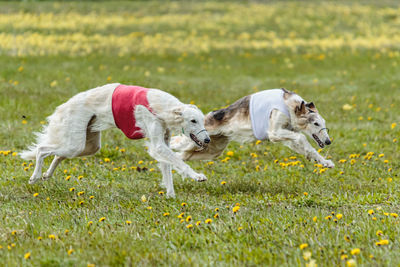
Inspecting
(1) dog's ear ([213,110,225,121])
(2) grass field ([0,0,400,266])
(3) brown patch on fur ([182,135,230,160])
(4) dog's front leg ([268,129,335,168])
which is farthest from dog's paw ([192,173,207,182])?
(1) dog's ear ([213,110,225,121])

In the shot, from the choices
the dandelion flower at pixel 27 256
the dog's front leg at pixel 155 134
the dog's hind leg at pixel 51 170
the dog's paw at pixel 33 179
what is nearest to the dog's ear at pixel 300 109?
the dog's front leg at pixel 155 134

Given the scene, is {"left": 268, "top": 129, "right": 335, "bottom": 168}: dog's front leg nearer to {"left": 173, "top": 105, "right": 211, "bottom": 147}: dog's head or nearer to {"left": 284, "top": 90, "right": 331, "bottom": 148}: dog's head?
{"left": 284, "top": 90, "right": 331, "bottom": 148}: dog's head

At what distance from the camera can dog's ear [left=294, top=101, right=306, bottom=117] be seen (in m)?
5.77

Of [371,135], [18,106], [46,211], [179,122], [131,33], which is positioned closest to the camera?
[46,211]

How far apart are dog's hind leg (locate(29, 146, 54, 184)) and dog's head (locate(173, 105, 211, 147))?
1675 mm

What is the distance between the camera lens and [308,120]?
5738 mm

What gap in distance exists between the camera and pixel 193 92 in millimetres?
12859

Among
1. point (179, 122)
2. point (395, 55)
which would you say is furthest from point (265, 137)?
point (395, 55)

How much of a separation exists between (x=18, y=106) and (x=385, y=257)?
8.62m

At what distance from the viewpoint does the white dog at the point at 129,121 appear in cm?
534

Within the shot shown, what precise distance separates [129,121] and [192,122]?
78cm

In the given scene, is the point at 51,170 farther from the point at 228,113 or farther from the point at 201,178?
the point at 228,113

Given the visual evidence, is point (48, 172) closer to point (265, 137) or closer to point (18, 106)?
point (265, 137)

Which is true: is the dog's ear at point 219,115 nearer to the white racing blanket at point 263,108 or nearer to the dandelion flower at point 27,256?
the white racing blanket at point 263,108
